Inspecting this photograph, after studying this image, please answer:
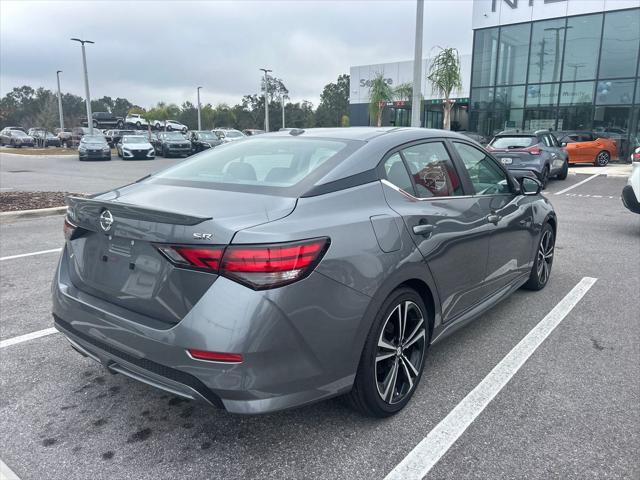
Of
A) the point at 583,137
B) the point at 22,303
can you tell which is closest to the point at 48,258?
the point at 22,303

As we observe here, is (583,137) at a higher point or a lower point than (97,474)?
higher

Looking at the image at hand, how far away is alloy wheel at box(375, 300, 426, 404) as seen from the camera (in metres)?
2.78

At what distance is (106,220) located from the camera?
8.35ft

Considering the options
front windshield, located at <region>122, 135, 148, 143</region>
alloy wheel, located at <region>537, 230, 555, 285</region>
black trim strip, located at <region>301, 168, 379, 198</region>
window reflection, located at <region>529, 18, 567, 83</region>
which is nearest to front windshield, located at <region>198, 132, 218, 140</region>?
front windshield, located at <region>122, 135, 148, 143</region>

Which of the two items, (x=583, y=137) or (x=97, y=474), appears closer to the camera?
(x=97, y=474)

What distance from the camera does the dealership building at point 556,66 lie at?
77.5ft

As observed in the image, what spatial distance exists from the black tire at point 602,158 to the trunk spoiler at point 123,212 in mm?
21996

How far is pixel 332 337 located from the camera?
2393mm

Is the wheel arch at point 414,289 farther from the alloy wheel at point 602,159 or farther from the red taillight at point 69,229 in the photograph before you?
the alloy wheel at point 602,159

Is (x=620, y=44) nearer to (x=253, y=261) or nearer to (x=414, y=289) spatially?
(x=414, y=289)

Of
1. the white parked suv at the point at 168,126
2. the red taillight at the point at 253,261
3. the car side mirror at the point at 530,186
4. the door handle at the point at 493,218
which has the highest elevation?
the white parked suv at the point at 168,126

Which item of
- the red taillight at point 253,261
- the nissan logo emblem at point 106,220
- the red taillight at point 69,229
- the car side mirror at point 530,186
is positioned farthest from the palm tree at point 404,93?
the red taillight at point 253,261

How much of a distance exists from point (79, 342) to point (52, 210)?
7.62 metres

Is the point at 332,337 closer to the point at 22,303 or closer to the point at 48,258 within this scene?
the point at 22,303
